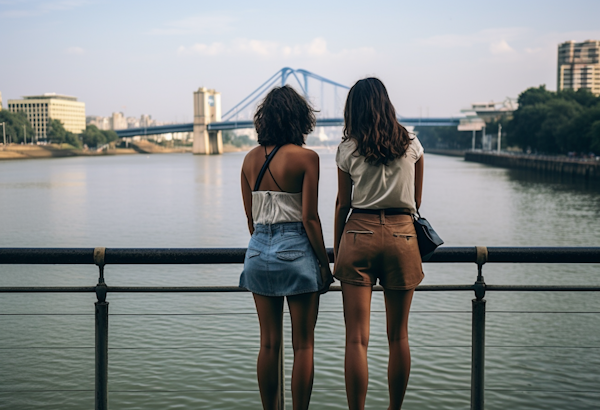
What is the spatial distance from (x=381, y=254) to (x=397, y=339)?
29cm

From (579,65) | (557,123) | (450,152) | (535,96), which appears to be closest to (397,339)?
(557,123)

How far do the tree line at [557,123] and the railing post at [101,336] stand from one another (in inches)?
1700

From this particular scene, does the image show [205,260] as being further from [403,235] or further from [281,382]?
[403,235]

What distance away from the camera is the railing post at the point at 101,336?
216 centimetres

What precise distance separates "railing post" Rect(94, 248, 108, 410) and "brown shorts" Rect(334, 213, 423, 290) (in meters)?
0.71

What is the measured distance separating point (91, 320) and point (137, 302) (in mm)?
776

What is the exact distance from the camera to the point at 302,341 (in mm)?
2205

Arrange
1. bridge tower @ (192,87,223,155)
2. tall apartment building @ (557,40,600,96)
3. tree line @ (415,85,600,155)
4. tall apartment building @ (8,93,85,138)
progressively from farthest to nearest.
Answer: tall apartment building @ (557,40,600,96)
tall apartment building @ (8,93,85,138)
bridge tower @ (192,87,223,155)
tree line @ (415,85,600,155)

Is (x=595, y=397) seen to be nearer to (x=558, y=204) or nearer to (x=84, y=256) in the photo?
(x=84, y=256)

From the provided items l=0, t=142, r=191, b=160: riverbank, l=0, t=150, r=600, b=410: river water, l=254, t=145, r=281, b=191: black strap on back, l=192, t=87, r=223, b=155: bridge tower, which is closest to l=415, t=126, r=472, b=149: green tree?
l=192, t=87, r=223, b=155: bridge tower

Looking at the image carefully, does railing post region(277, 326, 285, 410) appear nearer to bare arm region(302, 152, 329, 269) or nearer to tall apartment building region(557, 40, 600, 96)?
bare arm region(302, 152, 329, 269)

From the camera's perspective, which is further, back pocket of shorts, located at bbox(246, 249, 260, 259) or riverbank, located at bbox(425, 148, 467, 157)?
riverbank, located at bbox(425, 148, 467, 157)

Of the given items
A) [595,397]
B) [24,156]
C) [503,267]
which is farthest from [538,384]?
[24,156]

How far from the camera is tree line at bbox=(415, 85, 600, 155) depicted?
4672cm
